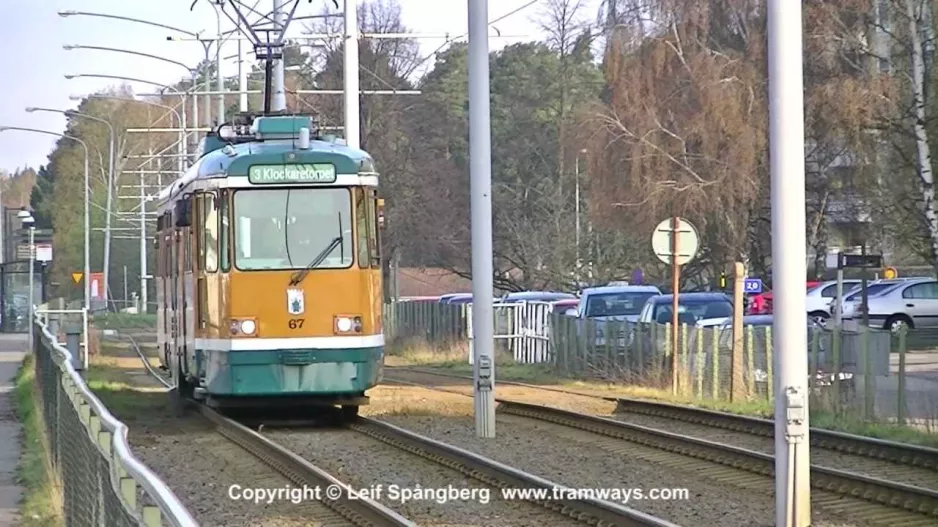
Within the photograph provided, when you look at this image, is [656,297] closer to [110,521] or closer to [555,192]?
[110,521]

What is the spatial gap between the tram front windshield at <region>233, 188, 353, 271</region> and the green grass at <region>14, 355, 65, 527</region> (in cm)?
316

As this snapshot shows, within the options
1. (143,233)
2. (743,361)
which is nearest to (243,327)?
(743,361)

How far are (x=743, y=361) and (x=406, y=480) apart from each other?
34.9ft

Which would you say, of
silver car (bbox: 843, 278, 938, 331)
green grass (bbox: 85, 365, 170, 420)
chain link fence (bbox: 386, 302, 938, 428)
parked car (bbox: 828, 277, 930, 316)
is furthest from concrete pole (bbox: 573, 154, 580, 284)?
green grass (bbox: 85, 365, 170, 420)

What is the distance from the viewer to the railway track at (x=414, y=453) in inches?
440

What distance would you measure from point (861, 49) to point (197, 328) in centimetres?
2191

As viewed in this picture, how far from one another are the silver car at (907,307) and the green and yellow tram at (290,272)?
26.0 m

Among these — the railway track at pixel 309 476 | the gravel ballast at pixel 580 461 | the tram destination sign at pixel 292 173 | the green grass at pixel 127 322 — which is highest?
the tram destination sign at pixel 292 173

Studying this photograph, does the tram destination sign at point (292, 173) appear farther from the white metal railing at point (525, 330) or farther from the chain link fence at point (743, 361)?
the white metal railing at point (525, 330)

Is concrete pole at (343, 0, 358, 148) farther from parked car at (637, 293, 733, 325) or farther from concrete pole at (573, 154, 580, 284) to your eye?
concrete pole at (573, 154, 580, 284)

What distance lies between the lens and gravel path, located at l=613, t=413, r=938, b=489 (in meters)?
14.4

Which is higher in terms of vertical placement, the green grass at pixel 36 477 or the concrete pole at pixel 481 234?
the concrete pole at pixel 481 234

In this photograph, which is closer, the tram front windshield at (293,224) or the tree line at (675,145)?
the tram front windshield at (293,224)

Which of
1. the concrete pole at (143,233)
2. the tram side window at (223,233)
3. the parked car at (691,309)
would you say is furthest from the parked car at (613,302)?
the concrete pole at (143,233)
